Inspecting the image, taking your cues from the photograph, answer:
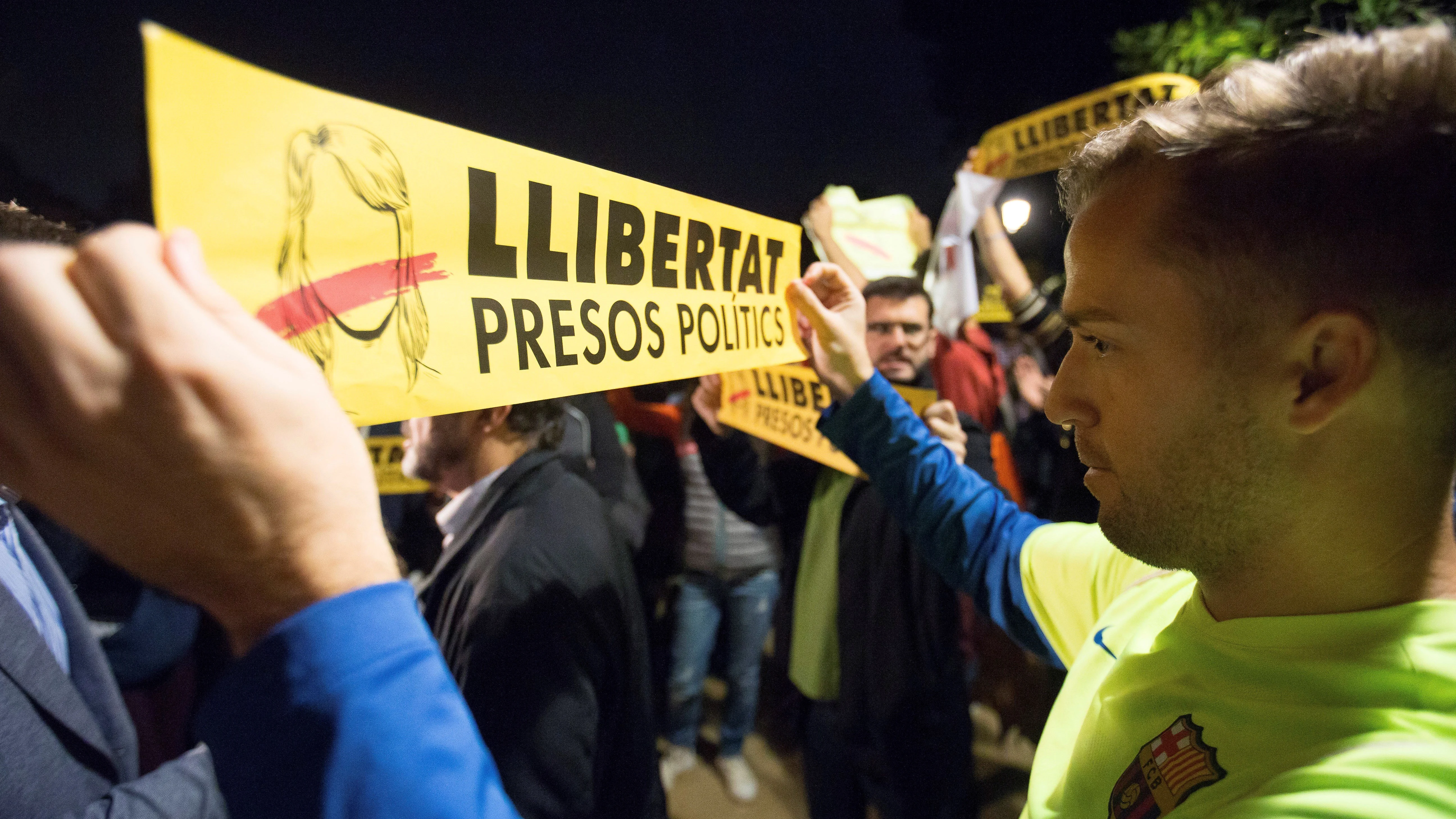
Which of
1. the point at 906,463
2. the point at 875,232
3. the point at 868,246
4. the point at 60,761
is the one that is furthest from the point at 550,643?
the point at 875,232

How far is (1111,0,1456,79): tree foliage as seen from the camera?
2521 mm

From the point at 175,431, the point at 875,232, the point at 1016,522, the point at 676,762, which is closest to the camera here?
the point at 175,431

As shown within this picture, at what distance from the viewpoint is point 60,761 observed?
3.52 feet

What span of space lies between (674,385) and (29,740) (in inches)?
133

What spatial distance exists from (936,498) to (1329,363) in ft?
3.13

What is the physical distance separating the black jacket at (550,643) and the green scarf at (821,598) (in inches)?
41.6

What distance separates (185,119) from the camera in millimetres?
561

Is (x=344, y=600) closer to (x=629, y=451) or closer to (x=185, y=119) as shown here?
(x=185, y=119)

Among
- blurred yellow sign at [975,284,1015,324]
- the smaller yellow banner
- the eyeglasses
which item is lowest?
the smaller yellow banner

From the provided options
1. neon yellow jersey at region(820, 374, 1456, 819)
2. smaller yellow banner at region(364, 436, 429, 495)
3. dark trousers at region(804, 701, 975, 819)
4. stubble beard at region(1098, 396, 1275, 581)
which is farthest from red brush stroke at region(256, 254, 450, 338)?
smaller yellow banner at region(364, 436, 429, 495)

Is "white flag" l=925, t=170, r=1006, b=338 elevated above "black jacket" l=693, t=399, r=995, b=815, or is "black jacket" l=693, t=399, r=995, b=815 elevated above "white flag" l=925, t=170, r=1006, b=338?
"white flag" l=925, t=170, r=1006, b=338

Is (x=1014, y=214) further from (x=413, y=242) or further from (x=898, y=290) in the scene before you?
(x=413, y=242)

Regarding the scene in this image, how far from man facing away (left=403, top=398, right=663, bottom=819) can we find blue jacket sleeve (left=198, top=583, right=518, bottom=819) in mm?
869

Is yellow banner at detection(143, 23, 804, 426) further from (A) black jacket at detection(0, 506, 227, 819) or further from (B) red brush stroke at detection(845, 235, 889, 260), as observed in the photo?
(B) red brush stroke at detection(845, 235, 889, 260)
